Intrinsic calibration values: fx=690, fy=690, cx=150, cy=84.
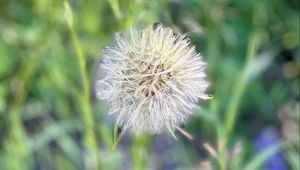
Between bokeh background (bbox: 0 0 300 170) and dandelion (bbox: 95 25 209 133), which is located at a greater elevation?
bokeh background (bbox: 0 0 300 170)

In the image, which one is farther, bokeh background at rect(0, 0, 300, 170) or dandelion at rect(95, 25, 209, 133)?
bokeh background at rect(0, 0, 300, 170)

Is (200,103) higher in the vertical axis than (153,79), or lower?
higher

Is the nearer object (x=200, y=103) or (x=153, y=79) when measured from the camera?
(x=153, y=79)

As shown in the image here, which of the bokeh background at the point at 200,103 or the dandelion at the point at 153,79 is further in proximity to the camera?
the bokeh background at the point at 200,103

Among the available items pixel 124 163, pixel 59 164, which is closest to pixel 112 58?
pixel 59 164
